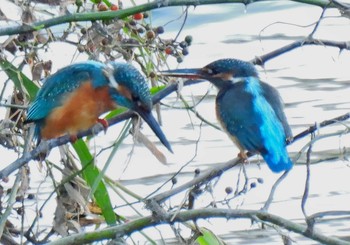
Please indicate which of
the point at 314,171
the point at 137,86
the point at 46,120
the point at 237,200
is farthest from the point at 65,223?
the point at 314,171

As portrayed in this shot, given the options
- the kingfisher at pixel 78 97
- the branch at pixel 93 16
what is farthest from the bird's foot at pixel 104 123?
the branch at pixel 93 16

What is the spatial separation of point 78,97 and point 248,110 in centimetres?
63

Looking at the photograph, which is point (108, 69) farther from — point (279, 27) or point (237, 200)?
point (279, 27)

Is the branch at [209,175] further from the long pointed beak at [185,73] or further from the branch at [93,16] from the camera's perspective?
the long pointed beak at [185,73]

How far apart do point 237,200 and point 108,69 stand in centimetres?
185

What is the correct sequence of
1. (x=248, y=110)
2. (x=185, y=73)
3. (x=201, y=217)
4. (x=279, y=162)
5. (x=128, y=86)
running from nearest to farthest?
(x=201, y=217)
(x=128, y=86)
(x=279, y=162)
(x=185, y=73)
(x=248, y=110)

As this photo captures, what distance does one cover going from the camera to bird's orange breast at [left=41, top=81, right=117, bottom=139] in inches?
147

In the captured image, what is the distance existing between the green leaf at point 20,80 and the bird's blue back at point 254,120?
0.74 m

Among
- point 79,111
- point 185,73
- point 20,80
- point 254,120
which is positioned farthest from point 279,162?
point 20,80

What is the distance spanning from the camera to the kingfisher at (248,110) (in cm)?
384

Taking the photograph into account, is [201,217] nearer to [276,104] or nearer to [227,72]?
[276,104]

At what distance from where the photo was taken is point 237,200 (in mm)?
5438

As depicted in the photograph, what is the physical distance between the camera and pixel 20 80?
3625 mm

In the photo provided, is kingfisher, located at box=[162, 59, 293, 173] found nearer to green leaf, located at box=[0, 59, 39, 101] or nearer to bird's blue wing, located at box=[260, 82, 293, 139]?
bird's blue wing, located at box=[260, 82, 293, 139]
